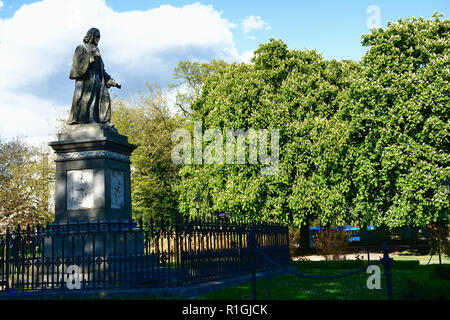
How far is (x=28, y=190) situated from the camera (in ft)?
140

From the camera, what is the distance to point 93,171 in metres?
14.6

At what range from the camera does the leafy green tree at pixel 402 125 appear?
2791cm

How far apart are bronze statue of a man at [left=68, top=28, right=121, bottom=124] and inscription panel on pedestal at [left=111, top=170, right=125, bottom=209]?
1953mm

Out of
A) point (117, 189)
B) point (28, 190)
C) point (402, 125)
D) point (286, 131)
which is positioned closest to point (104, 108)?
point (117, 189)

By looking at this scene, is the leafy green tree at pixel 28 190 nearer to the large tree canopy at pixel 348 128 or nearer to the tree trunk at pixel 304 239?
the large tree canopy at pixel 348 128

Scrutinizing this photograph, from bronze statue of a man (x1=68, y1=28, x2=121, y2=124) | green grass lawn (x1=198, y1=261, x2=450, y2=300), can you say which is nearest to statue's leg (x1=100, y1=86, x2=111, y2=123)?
bronze statue of a man (x1=68, y1=28, x2=121, y2=124)

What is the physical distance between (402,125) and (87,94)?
818 inches

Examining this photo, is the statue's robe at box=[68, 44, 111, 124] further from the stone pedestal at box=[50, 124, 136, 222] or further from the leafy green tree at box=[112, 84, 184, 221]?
the leafy green tree at box=[112, 84, 184, 221]

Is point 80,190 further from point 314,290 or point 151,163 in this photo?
point 151,163

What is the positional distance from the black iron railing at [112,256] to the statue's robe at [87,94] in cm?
370

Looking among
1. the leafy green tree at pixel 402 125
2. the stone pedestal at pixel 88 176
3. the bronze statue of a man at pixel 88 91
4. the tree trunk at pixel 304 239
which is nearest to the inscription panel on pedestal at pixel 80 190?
the stone pedestal at pixel 88 176

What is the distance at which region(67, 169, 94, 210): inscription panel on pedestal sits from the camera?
1456 centimetres
